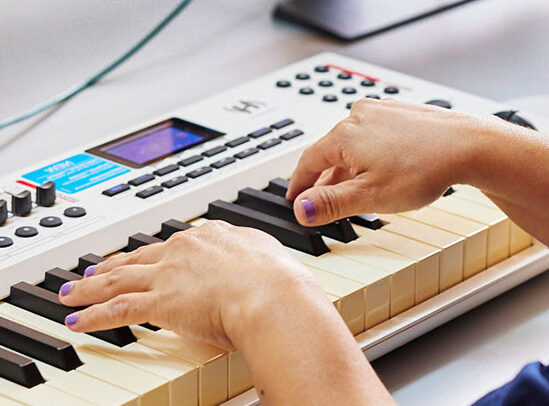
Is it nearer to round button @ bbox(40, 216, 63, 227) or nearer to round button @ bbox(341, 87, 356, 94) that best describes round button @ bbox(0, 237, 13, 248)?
round button @ bbox(40, 216, 63, 227)

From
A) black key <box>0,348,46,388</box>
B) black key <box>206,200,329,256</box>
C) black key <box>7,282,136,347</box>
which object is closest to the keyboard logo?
black key <box>206,200,329,256</box>

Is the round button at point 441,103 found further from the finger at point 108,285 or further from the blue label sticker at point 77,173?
the finger at point 108,285

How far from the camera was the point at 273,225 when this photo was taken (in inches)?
45.6

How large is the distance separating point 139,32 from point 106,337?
0.74 m

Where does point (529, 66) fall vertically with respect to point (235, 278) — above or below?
below

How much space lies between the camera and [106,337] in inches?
38.4

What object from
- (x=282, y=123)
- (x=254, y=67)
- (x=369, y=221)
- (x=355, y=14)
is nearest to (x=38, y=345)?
(x=369, y=221)

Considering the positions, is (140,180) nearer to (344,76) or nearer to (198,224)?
(198,224)

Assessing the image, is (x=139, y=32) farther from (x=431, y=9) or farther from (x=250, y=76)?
(x=431, y=9)

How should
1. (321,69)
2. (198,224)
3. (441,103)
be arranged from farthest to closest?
(321,69)
(441,103)
(198,224)

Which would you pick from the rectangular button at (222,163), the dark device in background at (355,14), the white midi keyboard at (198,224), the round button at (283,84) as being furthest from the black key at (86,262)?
the dark device in background at (355,14)

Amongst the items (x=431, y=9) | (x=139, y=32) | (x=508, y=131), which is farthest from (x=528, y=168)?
(x=431, y=9)

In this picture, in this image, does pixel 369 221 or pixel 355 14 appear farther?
pixel 355 14

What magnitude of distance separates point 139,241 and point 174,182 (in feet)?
0.37
